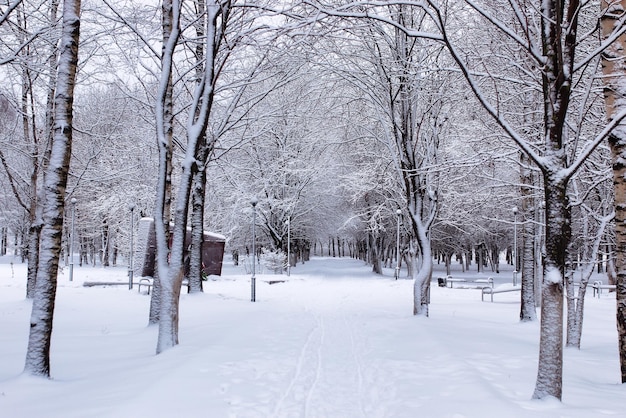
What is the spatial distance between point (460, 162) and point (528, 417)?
4.77 m

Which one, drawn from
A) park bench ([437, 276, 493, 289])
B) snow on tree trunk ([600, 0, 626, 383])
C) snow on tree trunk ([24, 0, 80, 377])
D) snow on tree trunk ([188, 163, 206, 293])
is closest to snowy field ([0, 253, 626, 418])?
snow on tree trunk ([24, 0, 80, 377])

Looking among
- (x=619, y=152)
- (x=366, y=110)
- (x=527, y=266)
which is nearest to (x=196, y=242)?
(x=366, y=110)

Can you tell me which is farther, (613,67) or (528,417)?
(613,67)

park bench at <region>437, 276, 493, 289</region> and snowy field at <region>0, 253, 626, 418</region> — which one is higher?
snowy field at <region>0, 253, 626, 418</region>

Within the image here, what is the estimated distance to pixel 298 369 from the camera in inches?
267

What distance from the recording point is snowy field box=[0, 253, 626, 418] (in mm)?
4855

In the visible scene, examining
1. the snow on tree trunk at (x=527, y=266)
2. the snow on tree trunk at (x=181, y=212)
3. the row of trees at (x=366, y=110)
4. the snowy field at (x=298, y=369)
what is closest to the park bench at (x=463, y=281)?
the row of trees at (x=366, y=110)

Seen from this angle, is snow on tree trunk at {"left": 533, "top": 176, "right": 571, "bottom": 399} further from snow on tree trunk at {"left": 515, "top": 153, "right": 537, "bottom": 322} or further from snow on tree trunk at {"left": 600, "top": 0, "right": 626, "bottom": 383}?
snow on tree trunk at {"left": 515, "top": 153, "right": 537, "bottom": 322}

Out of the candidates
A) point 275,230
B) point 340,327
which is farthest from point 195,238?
point 275,230

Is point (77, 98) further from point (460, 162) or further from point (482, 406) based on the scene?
point (482, 406)

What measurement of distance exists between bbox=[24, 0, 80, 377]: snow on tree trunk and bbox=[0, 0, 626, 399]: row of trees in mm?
20

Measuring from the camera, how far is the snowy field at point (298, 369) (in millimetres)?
4855

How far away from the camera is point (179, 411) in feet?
15.1

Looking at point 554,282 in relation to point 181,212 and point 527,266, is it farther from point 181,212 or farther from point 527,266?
point 527,266
